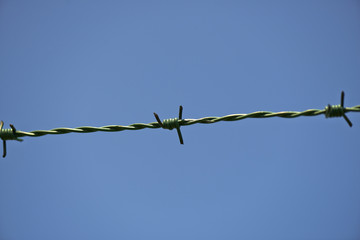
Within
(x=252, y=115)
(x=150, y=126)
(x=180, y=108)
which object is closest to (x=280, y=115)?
(x=252, y=115)

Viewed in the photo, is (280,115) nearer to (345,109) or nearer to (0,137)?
(345,109)

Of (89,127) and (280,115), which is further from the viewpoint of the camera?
(89,127)

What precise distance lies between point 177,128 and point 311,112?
Answer: 1.16 m

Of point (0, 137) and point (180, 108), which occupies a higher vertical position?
point (180, 108)

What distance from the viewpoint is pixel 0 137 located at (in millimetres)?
3291

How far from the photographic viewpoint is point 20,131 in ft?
10.8

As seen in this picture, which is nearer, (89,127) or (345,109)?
(345,109)

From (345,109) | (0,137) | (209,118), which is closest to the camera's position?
(345,109)

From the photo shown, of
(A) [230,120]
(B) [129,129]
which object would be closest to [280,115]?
(A) [230,120]

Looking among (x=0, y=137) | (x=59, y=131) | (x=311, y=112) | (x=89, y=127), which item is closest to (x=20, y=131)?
(x=0, y=137)

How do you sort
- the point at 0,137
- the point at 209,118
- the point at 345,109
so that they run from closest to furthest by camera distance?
1. the point at 345,109
2. the point at 209,118
3. the point at 0,137

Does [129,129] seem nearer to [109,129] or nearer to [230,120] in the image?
[109,129]

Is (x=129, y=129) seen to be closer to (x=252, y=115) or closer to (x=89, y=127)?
(x=89, y=127)

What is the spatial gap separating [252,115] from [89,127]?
1.50 metres
